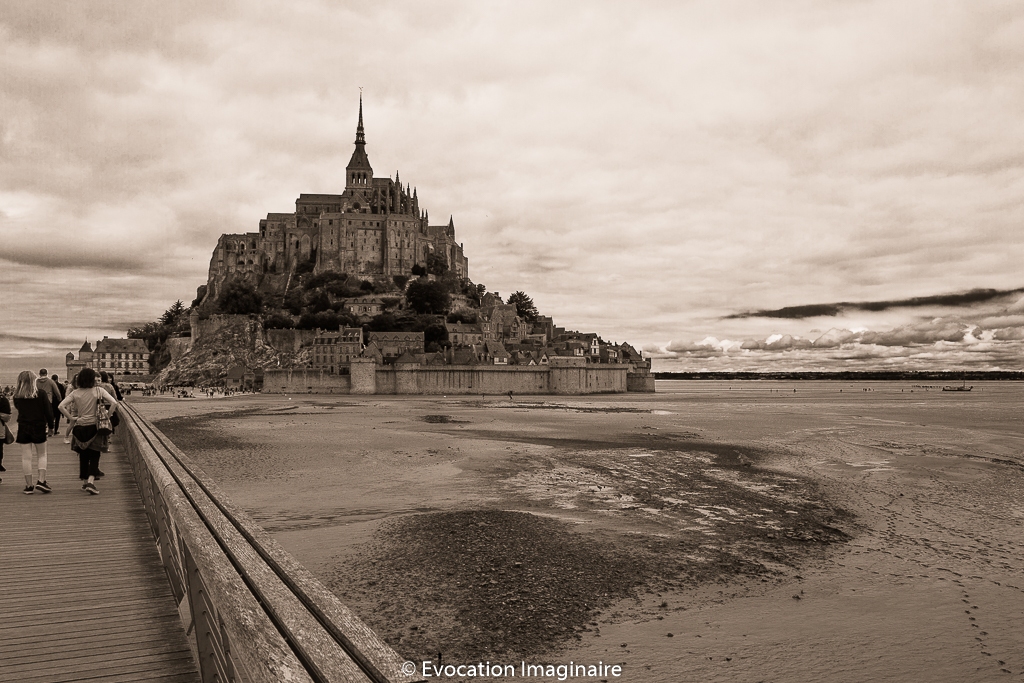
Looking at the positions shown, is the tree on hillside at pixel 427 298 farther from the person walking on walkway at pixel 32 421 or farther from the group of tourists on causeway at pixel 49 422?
the person walking on walkway at pixel 32 421

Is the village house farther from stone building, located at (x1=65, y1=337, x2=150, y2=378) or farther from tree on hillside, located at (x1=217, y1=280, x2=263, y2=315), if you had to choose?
stone building, located at (x1=65, y1=337, x2=150, y2=378)

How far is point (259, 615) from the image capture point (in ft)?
8.07

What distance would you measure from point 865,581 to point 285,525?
8830 mm

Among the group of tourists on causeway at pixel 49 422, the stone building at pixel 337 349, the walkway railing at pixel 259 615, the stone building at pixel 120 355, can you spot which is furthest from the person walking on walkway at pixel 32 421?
the stone building at pixel 120 355

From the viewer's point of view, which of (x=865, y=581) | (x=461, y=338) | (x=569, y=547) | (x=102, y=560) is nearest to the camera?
(x=102, y=560)

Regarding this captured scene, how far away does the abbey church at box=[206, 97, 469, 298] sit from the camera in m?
96.6

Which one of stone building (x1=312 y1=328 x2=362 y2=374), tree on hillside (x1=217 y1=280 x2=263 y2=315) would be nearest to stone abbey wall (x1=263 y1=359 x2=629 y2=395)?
stone building (x1=312 y1=328 x2=362 y2=374)

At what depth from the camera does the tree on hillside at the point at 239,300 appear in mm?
90312

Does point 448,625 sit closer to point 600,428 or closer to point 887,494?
point 887,494

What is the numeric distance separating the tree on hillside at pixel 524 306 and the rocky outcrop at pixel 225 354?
3517 cm

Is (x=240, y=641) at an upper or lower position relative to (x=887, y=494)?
upper

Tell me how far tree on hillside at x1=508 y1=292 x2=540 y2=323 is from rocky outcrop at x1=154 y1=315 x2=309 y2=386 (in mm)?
35165

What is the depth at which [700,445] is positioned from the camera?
25.8m

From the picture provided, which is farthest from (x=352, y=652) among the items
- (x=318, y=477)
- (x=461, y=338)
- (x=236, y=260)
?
(x=236, y=260)
